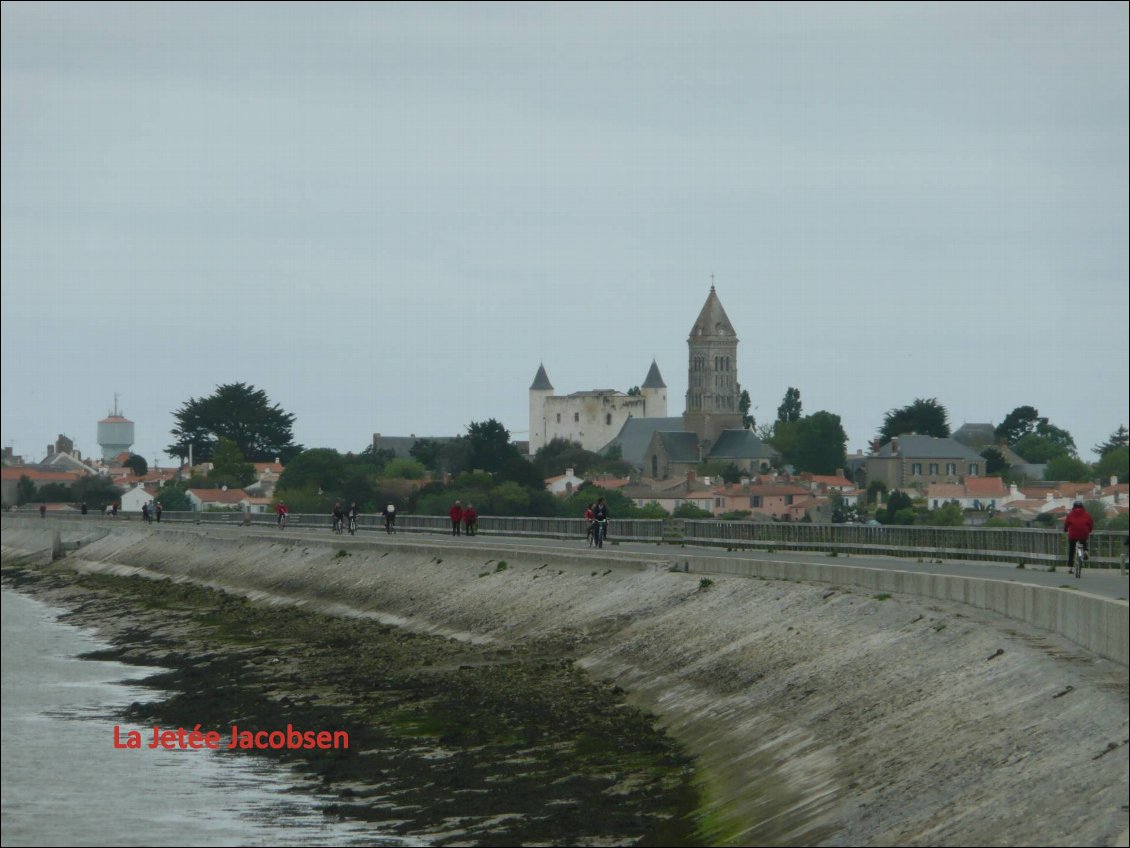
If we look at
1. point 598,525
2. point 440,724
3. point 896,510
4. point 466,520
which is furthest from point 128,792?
point 896,510

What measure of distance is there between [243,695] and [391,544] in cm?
2880

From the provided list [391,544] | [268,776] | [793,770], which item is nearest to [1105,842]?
[793,770]

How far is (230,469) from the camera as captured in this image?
19175 centimetres

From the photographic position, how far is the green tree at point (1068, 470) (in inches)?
7002

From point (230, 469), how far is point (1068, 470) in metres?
87.9

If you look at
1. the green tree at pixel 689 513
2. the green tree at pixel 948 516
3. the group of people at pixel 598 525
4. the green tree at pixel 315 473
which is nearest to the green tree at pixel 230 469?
the green tree at pixel 315 473

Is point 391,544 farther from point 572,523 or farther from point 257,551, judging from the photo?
point 257,551

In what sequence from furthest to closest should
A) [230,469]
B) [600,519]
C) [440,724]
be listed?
[230,469] < [600,519] < [440,724]

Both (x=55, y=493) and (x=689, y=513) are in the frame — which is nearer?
(x=55, y=493)

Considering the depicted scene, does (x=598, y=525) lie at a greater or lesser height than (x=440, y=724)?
greater

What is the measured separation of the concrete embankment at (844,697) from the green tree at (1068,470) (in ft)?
450

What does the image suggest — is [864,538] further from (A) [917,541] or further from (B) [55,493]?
(B) [55,493]

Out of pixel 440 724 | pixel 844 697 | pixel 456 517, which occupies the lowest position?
pixel 440 724

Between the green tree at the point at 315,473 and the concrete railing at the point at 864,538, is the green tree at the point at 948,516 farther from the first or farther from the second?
the concrete railing at the point at 864,538
